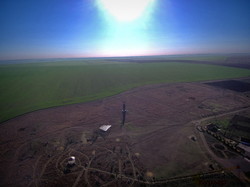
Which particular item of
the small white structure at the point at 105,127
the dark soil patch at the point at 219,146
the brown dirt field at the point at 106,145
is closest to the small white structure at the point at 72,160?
the brown dirt field at the point at 106,145

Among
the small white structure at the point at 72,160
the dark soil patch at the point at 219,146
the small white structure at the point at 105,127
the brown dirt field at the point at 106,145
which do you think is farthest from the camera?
the small white structure at the point at 105,127

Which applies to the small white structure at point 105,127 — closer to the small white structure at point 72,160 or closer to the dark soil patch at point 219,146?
the small white structure at point 72,160

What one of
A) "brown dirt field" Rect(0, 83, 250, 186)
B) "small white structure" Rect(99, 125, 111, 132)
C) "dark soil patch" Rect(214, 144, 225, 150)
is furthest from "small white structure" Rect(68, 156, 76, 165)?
"dark soil patch" Rect(214, 144, 225, 150)

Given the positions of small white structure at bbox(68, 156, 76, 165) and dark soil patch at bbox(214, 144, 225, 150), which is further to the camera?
dark soil patch at bbox(214, 144, 225, 150)

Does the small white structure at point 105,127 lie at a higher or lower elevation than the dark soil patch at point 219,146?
higher

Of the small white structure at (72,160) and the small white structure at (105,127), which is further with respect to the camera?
the small white structure at (105,127)

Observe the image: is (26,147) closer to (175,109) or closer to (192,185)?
(192,185)

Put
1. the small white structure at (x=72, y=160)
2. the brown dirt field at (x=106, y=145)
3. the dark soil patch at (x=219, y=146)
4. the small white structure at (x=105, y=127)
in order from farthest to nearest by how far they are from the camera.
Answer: the small white structure at (x=105, y=127)
the dark soil patch at (x=219, y=146)
the small white structure at (x=72, y=160)
the brown dirt field at (x=106, y=145)

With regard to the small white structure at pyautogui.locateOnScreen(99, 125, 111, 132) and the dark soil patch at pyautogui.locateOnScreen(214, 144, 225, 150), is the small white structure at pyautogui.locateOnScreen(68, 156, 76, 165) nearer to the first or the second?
the small white structure at pyautogui.locateOnScreen(99, 125, 111, 132)

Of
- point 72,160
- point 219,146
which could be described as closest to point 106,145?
point 72,160
